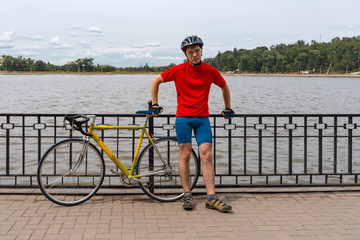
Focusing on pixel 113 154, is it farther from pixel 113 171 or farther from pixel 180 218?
pixel 180 218

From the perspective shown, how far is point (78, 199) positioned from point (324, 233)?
8.82 feet

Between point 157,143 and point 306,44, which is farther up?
point 306,44

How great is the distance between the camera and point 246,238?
4.08 metres

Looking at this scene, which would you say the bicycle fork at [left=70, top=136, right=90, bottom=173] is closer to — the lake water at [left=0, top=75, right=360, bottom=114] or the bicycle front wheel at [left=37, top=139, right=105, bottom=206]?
the bicycle front wheel at [left=37, top=139, right=105, bottom=206]

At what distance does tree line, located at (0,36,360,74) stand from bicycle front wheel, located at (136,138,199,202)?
518 feet

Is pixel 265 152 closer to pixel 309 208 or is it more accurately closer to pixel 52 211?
pixel 309 208

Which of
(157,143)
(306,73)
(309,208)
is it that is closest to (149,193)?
(157,143)

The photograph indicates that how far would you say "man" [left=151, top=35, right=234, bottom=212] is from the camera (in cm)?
494

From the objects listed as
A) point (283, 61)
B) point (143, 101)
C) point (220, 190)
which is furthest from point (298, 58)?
point (220, 190)

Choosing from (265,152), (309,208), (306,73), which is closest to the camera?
(309,208)

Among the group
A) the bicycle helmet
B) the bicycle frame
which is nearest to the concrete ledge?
the bicycle frame

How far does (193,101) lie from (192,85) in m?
0.18

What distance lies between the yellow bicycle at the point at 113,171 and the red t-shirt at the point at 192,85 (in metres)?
0.40

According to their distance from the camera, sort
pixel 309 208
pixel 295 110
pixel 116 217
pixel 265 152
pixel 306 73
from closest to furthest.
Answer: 1. pixel 116 217
2. pixel 309 208
3. pixel 265 152
4. pixel 295 110
5. pixel 306 73
